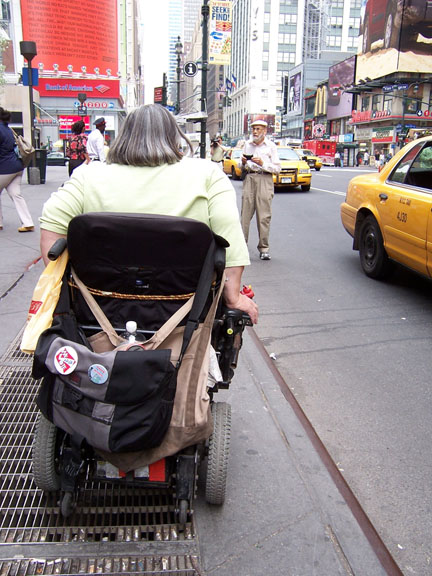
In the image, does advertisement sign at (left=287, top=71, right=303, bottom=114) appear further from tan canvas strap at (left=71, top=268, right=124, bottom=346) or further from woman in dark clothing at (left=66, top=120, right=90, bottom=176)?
tan canvas strap at (left=71, top=268, right=124, bottom=346)

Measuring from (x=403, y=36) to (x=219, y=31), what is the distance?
200ft

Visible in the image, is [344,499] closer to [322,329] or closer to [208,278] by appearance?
[208,278]

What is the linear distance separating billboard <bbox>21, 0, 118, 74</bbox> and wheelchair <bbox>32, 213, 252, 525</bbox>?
2401 inches

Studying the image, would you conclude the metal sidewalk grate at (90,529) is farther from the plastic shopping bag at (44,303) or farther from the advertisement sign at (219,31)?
the advertisement sign at (219,31)

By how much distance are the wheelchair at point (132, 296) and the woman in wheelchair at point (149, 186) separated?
14 centimetres

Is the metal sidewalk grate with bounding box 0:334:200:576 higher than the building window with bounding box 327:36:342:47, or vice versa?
the building window with bounding box 327:36:342:47

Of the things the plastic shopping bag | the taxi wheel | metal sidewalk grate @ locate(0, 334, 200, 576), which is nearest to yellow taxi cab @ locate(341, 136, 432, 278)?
the taxi wheel

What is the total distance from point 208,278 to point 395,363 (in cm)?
274

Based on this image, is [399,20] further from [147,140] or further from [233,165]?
[147,140]

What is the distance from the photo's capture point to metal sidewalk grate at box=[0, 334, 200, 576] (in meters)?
2.24

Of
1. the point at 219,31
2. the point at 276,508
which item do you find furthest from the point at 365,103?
the point at 276,508

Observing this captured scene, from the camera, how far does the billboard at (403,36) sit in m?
73.5

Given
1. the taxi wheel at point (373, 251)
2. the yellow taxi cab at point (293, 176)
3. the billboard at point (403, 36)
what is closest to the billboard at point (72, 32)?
the billboard at point (403, 36)

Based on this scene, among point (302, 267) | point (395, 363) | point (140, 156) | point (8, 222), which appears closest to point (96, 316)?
point (140, 156)
